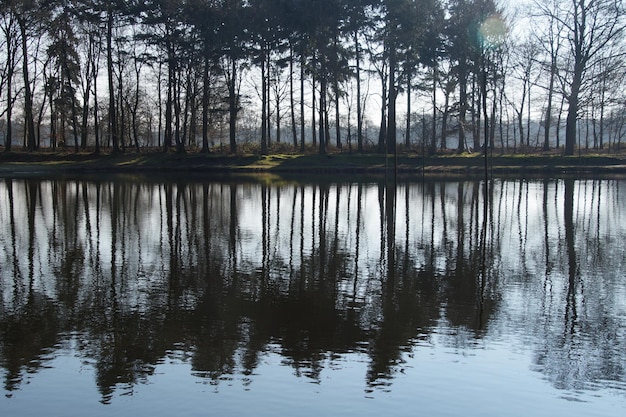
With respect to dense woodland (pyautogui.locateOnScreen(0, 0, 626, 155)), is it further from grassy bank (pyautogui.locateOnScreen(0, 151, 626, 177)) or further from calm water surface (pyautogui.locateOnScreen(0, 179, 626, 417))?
calm water surface (pyautogui.locateOnScreen(0, 179, 626, 417))

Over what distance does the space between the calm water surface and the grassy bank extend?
23821 mm

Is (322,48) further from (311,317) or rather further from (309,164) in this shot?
(311,317)

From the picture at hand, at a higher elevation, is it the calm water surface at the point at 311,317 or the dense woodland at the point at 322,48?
the dense woodland at the point at 322,48

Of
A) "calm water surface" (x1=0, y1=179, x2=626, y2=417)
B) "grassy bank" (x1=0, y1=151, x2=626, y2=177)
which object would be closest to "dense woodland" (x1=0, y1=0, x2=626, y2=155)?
"grassy bank" (x1=0, y1=151, x2=626, y2=177)

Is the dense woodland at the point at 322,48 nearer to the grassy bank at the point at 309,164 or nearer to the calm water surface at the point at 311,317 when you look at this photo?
the grassy bank at the point at 309,164

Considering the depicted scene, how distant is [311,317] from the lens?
344 inches

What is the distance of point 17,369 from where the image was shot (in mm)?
6719

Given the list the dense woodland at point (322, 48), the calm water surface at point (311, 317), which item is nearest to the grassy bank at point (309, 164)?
the dense woodland at point (322, 48)

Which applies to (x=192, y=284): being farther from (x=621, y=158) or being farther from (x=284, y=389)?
(x=621, y=158)

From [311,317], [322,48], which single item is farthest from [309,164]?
[311,317]

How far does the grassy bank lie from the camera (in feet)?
136

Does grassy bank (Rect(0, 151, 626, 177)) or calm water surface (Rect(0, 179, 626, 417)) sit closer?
calm water surface (Rect(0, 179, 626, 417))

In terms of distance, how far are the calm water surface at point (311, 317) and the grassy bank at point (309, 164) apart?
78.2 ft

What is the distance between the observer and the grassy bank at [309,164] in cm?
4153
